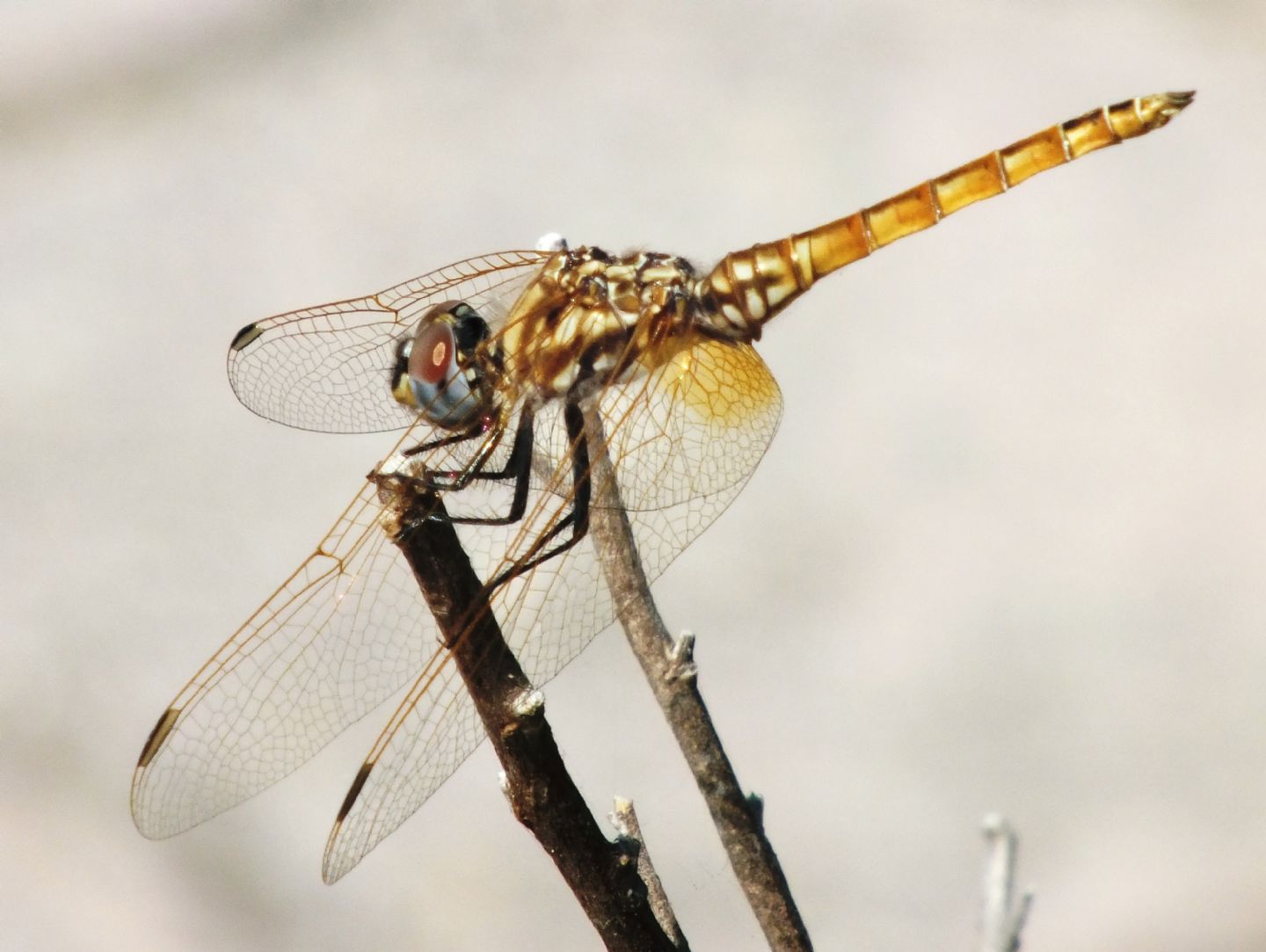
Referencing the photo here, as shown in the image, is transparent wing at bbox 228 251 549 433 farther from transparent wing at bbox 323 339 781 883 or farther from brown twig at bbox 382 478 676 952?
brown twig at bbox 382 478 676 952

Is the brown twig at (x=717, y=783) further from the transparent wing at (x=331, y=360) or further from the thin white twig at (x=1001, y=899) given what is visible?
the transparent wing at (x=331, y=360)

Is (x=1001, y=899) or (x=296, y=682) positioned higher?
(x=296, y=682)

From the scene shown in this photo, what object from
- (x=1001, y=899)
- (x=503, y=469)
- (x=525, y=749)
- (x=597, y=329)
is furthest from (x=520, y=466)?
(x=1001, y=899)

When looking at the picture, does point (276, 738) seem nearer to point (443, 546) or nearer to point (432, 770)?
point (432, 770)

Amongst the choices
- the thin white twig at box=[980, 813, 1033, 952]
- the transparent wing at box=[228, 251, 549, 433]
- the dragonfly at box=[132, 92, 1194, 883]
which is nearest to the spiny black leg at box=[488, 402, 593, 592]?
the dragonfly at box=[132, 92, 1194, 883]

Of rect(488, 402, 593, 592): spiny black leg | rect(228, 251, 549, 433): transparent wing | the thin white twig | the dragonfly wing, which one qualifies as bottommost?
the thin white twig

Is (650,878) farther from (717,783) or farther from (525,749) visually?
(525,749)

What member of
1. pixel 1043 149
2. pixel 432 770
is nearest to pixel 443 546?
Answer: pixel 432 770

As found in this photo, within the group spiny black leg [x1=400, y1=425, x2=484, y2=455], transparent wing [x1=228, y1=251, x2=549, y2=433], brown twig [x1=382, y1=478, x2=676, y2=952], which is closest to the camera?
brown twig [x1=382, y1=478, x2=676, y2=952]
